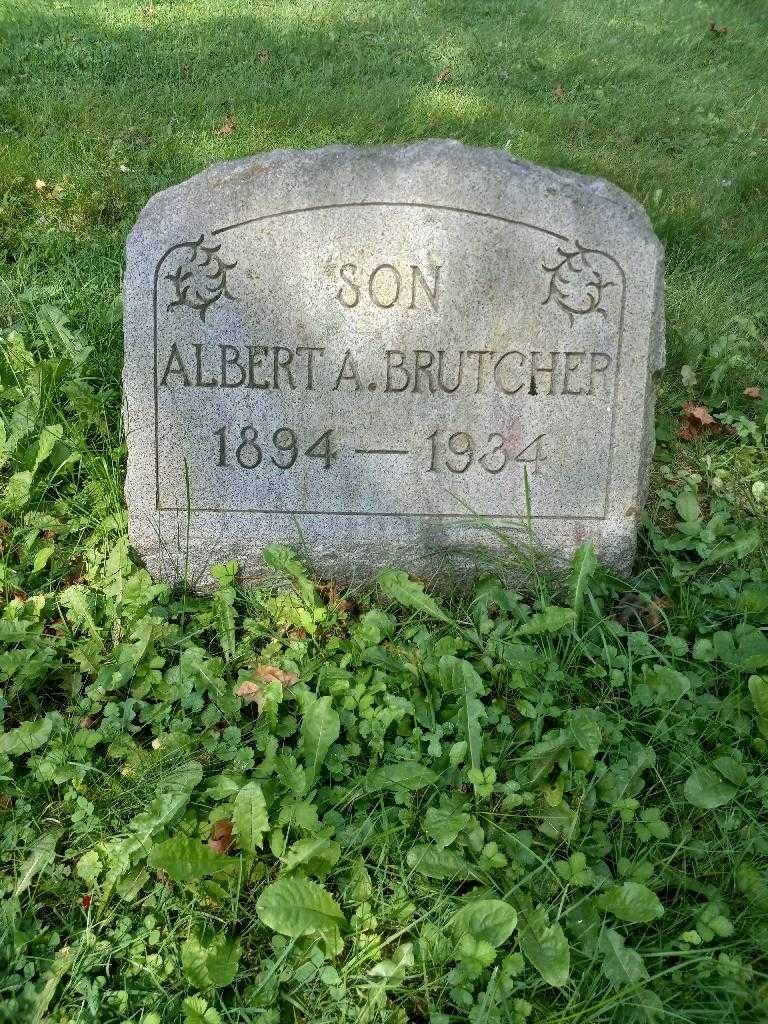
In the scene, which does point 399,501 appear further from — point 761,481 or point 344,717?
point 761,481

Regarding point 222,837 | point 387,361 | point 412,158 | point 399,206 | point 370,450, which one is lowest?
point 222,837

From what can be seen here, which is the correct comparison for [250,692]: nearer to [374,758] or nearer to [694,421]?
[374,758]

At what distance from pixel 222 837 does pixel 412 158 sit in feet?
5.79

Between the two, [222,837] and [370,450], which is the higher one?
[370,450]

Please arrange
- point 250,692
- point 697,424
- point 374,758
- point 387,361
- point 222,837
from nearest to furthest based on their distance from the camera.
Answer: point 222,837, point 374,758, point 250,692, point 387,361, point 697,424

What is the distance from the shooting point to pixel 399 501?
2549mm

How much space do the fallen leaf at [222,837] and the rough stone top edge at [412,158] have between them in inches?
60.0

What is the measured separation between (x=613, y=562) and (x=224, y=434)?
1257 mm

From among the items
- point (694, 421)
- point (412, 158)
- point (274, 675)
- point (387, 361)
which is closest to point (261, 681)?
point (274, 675)

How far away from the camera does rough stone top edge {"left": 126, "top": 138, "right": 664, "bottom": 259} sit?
Answer: 7.41 ft

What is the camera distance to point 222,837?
1.84 m

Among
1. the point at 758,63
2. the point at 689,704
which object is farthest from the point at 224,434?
the point at 758,63

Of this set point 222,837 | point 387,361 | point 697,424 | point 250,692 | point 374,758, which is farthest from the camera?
point 697,424

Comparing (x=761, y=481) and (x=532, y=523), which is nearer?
(x=532, y=523)
